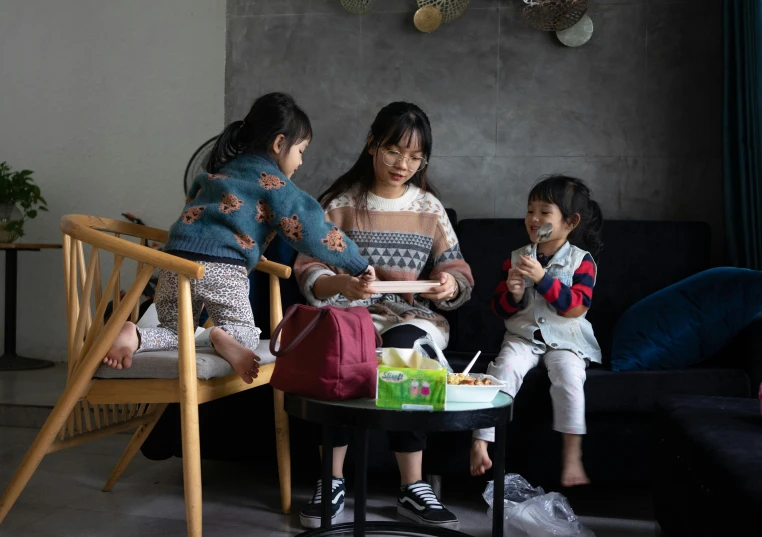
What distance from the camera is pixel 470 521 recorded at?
1920 millimetres

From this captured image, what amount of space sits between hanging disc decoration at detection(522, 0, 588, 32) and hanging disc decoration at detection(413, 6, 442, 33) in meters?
0.33

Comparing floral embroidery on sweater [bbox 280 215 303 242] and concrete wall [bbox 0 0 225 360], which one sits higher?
concrete wall [bbox 0 0 225 360]

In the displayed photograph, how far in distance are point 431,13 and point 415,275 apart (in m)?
1.23

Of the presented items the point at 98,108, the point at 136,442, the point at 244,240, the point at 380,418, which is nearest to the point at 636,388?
the point at 380,418

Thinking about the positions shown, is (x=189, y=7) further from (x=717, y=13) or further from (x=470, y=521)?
(x=470, y=521)

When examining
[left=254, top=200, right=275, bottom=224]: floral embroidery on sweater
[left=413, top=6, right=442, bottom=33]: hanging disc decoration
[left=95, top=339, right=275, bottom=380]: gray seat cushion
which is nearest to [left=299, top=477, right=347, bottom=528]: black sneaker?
[left=95, top=339, right=275, bottom=380]: gray seat cushion

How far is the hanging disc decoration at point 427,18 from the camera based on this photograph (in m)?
2.96

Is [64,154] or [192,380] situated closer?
[192,380]

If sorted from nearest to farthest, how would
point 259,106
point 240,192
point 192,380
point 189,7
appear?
point 192,380
point 240,192
point 259,106
point 189,7

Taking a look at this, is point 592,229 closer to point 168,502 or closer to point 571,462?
point 571,462

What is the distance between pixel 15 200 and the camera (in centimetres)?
375

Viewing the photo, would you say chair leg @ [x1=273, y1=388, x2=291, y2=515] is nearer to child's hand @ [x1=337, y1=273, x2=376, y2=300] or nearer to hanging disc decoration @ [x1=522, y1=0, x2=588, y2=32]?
child's hand @ [x1=337, y1=273, x2=376, y2=300]

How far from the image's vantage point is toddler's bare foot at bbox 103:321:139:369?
5.09ft

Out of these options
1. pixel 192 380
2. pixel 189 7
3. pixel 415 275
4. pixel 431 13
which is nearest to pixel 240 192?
pixel 192 380
